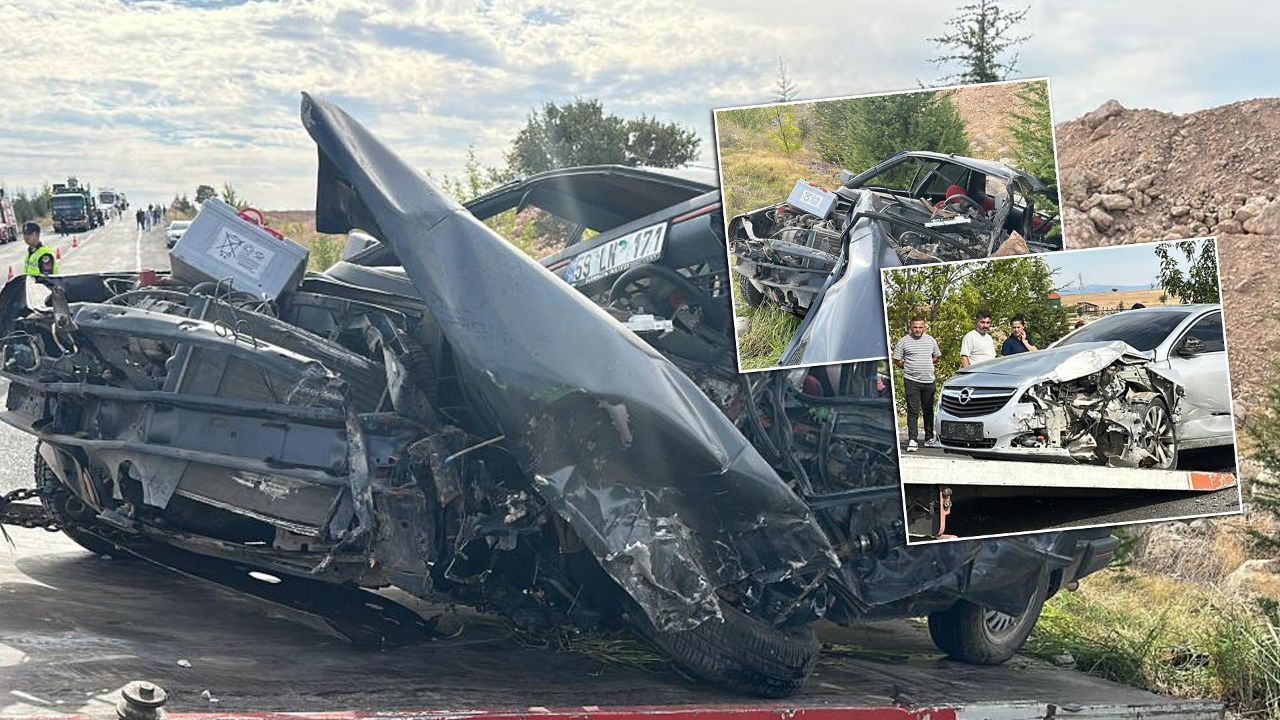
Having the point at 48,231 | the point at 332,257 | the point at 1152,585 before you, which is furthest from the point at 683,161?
the point at 48,231

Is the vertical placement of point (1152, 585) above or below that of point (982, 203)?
below

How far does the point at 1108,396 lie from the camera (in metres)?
4.27

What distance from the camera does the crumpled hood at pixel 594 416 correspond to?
3805mm

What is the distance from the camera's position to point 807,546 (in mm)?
4164

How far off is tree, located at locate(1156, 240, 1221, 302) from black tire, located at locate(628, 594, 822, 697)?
175 centimetres

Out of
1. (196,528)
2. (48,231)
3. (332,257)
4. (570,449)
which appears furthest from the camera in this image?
(48,231)

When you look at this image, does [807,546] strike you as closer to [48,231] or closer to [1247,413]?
[1247,413]

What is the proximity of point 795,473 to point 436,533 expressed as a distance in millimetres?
1305

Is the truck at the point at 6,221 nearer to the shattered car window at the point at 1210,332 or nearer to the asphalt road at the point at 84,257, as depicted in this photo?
the asphalt road at the point at 84,257

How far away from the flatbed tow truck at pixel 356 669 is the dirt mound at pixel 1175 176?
12296 millimetres

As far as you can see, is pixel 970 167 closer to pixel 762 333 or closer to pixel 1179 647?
pixel 762 333

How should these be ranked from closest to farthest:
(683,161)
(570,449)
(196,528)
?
(570,449), (196,528), (683,161)

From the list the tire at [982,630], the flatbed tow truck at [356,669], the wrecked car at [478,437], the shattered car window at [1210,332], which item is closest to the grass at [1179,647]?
the flatbed tow truck at [356,669]

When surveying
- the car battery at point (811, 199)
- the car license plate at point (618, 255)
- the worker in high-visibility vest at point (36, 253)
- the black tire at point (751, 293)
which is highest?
the worker in high-visibility vest at point (36, 253)
